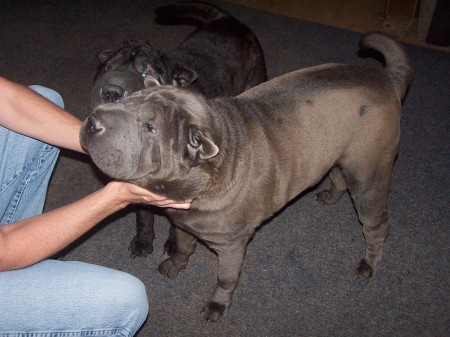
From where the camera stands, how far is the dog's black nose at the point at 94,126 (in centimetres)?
158

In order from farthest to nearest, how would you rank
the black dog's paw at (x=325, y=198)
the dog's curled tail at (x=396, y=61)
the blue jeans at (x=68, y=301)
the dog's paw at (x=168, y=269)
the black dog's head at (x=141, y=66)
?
the black dog's paw at (x=325, y=198)
the dog's paw at (x=168, y=269)
the black dog's head at (x=141, y=66)
the dog's curled tail at (x=396, y=61)
the blue jeans at (x=68, y=301)

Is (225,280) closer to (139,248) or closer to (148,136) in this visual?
(139,248)

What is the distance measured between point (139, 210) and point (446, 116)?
2.12 m

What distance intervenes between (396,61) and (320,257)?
1018mm

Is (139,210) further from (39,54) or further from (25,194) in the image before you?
(39,54)

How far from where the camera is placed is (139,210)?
93.4 inches

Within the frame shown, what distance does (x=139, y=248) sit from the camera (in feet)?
8.14

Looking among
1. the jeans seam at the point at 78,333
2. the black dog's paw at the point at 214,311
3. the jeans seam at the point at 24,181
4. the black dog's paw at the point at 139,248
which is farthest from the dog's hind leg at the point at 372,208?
the jeans seam at the point at 24,181

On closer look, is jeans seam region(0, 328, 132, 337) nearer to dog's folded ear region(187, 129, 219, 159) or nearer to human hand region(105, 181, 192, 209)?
human hand region(105, 181, 192, 209)

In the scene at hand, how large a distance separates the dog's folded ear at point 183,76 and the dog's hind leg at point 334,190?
2.86ft

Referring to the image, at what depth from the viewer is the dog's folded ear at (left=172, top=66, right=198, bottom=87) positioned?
88.7 inches

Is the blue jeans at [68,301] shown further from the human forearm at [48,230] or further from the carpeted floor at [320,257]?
the carpeted floor at [320,257]

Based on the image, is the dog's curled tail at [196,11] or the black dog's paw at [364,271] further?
the dog's curled tail at [196,11]

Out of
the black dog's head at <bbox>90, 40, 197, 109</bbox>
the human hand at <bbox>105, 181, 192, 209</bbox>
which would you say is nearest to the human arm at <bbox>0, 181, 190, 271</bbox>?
the human hand at <bbox>105, 181, 192, 209</bbox>
